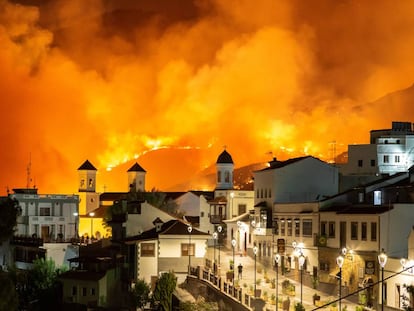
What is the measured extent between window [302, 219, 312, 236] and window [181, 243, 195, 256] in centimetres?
563

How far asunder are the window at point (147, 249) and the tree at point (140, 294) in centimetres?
320

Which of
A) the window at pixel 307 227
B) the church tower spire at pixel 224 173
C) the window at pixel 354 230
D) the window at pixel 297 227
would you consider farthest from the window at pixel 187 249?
the church tower spire at pixel 224 173

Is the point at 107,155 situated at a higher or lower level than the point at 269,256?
higher

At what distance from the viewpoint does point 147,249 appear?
53.9m

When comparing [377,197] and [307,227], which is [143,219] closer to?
[307,227]

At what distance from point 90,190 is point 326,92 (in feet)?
82.6

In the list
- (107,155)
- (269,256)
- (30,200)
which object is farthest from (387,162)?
(107,155)

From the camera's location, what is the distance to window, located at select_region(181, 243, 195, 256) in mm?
54125

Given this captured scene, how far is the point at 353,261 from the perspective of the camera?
151ft

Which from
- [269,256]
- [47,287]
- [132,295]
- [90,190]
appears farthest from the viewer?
[90,190]

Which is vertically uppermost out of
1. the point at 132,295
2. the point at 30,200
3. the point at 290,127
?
the point at 290,127

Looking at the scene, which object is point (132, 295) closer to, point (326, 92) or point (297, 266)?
point (297, 266)

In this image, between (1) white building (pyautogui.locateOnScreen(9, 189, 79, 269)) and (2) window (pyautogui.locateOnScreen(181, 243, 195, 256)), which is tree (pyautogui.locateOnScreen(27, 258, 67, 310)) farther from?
(1) white building (pyautogui.locateOnScreen(9, 189, 79, 269))

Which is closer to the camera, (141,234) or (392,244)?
(392,244)
